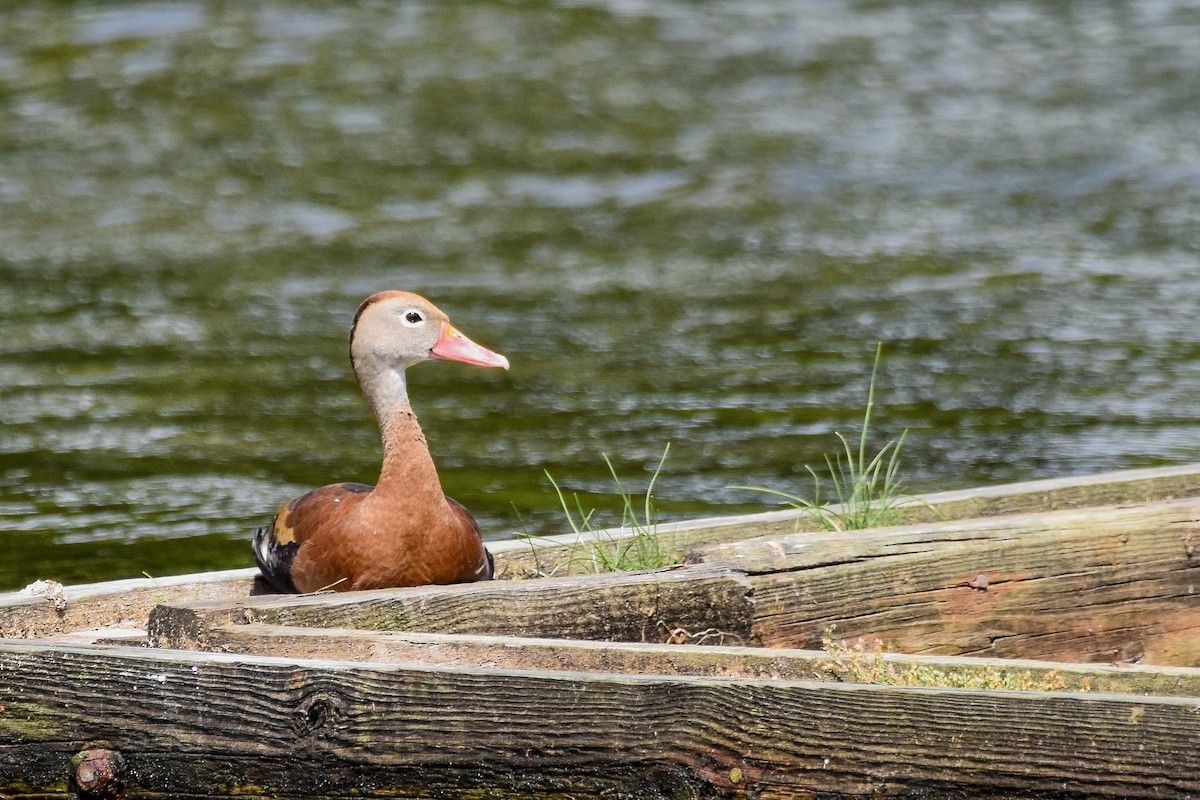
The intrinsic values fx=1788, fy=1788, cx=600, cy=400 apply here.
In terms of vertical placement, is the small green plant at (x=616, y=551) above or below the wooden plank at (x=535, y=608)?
below

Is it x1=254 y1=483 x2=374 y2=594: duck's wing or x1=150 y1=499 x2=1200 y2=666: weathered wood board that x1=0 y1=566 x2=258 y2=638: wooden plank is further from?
x1=150 y1=499 x2=1200 y2=666: weathered wood board

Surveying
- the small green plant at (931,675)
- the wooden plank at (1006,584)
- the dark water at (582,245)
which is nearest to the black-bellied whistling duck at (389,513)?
the wooden plank at (1006,584)

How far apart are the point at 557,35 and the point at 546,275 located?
24.6 feet

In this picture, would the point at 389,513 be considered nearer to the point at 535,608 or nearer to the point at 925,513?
the point at 535,608

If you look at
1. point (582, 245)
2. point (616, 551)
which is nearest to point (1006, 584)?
point (616, 551)

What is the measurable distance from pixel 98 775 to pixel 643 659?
4.14ft

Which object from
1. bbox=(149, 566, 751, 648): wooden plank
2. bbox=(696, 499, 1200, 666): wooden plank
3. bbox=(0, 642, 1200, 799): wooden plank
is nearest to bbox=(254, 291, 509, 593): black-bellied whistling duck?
bbox=(149, 566, 751, 648): wooden plank

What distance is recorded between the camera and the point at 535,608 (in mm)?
4699

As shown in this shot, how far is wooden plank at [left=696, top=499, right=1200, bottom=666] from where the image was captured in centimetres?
496

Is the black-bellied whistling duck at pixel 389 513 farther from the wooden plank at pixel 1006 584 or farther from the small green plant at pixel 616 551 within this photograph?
the wooden plank at pixel 1006 584

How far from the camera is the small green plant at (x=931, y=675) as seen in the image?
13.9 feet

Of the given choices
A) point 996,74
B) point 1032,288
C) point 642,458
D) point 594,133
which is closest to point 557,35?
point 594,133

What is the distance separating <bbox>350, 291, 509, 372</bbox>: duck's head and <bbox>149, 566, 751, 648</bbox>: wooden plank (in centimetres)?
119

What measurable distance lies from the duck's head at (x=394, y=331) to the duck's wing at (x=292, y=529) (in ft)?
1.38
